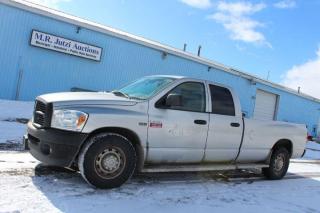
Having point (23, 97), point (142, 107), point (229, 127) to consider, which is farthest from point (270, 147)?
point (23, 97)

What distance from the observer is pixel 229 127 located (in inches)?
316

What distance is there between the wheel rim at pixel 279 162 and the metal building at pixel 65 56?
11420 millimetres

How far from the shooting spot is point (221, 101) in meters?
8.08

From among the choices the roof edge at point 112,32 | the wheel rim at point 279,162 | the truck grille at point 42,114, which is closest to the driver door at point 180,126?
the truck grille at point 42,114

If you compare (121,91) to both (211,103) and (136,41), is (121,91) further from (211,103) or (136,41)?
(136,41)

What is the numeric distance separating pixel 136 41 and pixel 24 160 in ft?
47.0

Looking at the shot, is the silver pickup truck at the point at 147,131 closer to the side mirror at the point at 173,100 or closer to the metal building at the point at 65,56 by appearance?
the side mirror at the point at 173,100

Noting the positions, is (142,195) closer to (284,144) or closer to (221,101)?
(221,101)

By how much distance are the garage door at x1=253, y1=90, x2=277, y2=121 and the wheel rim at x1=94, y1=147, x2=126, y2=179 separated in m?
25.7

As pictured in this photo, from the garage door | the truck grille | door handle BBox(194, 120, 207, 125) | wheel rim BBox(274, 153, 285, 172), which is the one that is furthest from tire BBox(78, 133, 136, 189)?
the garage door

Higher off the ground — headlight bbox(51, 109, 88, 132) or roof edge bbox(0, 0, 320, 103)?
roof edge bbox(0, 0, 320, 103)

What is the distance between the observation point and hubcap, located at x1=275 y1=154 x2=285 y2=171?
30.8 ft

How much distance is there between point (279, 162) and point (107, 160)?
459 cm

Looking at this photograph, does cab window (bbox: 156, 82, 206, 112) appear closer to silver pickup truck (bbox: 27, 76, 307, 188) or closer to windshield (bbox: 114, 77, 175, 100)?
silver pickup truck (bbox: 27, 76, 307, 188)
